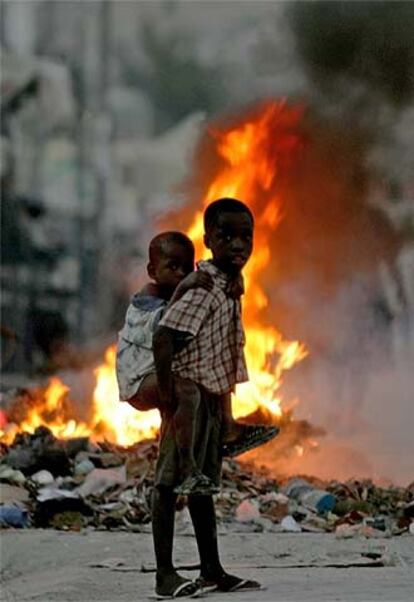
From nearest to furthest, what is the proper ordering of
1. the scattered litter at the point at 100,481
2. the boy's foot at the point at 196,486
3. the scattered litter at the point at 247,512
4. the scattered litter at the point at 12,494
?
the boy's foot at the point at 196,486
the scattered litter at the point at 247,512
the scattered litter at the point at 12,494
the scattered litter at the point at 100,481

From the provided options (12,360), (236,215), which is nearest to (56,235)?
(12,360)

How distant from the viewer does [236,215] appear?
6.89 m

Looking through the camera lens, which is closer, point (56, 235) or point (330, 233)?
point (330, 233)

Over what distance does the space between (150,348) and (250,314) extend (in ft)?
31.5

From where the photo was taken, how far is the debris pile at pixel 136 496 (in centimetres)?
1169

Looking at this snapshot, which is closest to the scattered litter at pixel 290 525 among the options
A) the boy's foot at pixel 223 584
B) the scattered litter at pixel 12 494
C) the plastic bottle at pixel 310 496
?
the plastic bottle at pixel 310 496

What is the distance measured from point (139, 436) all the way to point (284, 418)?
1256 millimetres

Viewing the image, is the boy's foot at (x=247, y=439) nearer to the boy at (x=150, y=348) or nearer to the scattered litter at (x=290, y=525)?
the boy at (x=150, y=348)

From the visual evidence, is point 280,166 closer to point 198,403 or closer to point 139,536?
point 139,536

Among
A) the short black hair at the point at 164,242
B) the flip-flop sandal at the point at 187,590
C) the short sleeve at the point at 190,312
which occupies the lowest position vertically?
the flip-flop sandal at the point at 187,590

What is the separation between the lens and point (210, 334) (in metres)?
6.85

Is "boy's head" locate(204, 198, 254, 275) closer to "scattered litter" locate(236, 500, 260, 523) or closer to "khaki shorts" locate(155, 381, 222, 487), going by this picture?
"khaki shorts" locate(155, 381, 222, 487)

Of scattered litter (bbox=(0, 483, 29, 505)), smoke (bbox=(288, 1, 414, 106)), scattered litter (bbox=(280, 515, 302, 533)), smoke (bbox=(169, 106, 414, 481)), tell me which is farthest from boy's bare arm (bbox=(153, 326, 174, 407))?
smoke (bbox=(288, 1, 414, 106))

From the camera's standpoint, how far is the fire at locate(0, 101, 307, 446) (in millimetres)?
15273
